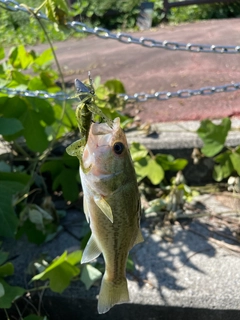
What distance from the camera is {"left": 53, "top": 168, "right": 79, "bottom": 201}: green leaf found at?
6.73 ft

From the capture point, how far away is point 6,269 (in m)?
1.62

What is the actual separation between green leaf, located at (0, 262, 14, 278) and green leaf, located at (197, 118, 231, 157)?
93 centimetres

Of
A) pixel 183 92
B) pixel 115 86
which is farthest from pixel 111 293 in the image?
pixel 115 86

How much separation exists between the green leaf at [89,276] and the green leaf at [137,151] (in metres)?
0.58

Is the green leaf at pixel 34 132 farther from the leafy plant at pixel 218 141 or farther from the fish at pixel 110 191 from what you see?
the fish at pixel 110 191

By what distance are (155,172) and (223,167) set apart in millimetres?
304

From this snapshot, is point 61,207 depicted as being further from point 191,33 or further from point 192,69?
point 191,33

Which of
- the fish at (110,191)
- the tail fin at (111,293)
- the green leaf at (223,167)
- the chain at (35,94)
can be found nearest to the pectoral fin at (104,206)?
the fish at (110,191)

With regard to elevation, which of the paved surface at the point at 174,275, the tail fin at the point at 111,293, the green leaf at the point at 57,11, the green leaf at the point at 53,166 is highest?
the green leaf at the point at 57,11

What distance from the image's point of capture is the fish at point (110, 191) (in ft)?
2.78

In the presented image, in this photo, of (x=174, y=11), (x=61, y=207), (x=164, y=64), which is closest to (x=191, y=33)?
(x=164, y=64)

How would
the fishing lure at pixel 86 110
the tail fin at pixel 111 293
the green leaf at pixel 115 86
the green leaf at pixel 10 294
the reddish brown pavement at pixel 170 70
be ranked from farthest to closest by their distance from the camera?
1. the reddish brown pavement at pixel 170 70
2. the green leaf at pixel 115 86
3. the green leaf at pixel 10 294
4. the tail fin at pixel 111 293
5. the fishing lure at pixel 86 110

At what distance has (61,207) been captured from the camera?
2.13 m

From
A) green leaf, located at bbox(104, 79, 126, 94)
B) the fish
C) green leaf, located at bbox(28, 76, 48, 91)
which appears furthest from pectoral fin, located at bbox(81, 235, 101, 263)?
green leaf, located at bbox(104, 79, 126, 94)
